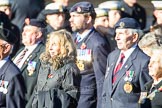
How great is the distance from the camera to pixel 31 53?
35.6 feet

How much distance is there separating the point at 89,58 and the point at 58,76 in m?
1.74

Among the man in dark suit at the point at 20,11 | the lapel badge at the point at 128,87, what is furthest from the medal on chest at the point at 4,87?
the man in dark suit at the point at 20,11

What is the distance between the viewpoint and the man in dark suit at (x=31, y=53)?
A: 10.5 metres

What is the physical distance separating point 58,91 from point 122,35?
1441 mm

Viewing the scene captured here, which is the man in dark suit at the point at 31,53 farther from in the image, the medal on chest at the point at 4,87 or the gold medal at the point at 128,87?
the gold medal at the point at 128,87

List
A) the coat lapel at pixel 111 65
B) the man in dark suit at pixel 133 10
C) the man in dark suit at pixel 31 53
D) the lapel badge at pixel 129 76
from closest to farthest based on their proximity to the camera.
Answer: the lapel badge at pixel 129 76
the coat lapel at pixel 111 65
the man in dark suit at pixel 31 53
the man in dark suit at pixel 133 10

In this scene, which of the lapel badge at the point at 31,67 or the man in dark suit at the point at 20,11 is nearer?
the lapel badge at the point at 31,67

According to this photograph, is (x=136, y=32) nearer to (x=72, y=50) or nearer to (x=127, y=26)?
(x=127, y=26)

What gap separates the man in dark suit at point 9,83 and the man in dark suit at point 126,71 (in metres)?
1.09

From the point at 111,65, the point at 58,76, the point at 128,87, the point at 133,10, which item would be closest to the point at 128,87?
the point at 128,87

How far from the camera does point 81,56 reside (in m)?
10.9

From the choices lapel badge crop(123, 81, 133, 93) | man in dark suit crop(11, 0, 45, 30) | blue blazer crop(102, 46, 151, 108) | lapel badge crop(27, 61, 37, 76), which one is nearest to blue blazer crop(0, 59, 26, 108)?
lapel badge crop(27, 61, 37, 76)

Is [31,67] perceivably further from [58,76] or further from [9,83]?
[58,76]

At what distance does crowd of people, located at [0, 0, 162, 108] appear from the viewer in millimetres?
9086
